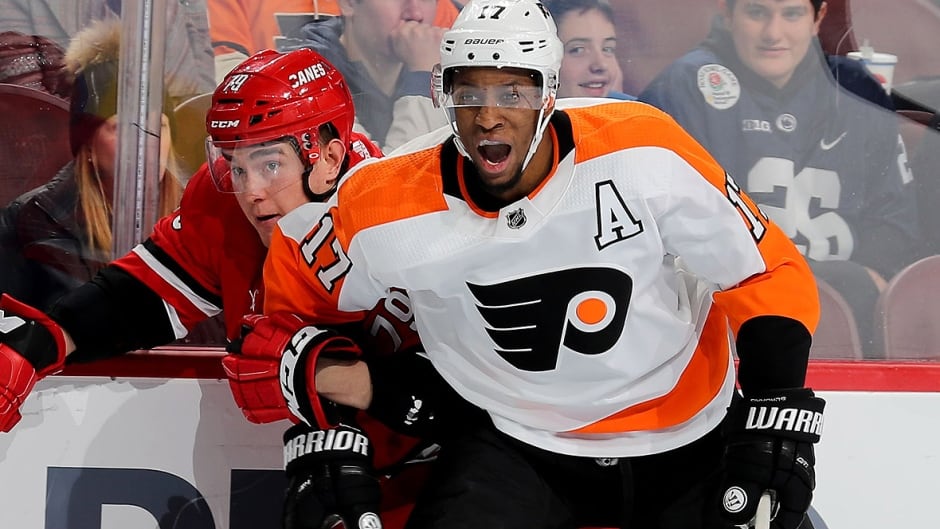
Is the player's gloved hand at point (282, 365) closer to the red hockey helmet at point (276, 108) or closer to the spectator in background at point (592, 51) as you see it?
the red hockey helmet at point (276, 108)

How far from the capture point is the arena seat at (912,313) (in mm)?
2506

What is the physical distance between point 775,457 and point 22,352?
4.29 ft

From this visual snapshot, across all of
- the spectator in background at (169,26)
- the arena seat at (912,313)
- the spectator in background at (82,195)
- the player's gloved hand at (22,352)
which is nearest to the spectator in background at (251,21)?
the spectator in background at (169,26)

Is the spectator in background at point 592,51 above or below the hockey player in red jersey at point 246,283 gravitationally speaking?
above

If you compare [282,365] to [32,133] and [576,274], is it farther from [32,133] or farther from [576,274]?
[32,133]

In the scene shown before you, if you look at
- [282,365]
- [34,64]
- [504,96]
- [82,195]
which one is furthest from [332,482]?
[34,64]

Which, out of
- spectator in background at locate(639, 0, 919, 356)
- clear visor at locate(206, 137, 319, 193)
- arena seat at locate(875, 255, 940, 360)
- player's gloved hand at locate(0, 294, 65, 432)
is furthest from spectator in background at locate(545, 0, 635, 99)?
player's gloved hand at locate(0, 294, 65, 432)

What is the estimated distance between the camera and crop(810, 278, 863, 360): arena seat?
100.0 inches

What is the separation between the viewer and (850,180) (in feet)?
8.64

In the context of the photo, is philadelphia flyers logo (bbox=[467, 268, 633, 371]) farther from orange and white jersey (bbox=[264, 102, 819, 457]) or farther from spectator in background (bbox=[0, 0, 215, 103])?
spectator in background (bbox=[0, 0, 215, 103])

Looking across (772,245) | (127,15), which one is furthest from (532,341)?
(127,15)

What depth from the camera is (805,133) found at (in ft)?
8.70

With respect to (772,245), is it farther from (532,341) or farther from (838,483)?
(838,483)

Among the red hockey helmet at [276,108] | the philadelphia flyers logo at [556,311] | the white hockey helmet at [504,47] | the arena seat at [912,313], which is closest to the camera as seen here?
the white hockey helmet at [504,47]
